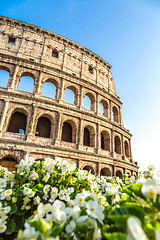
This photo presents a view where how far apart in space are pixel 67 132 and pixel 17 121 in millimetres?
4331

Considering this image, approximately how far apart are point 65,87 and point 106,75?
7190mm

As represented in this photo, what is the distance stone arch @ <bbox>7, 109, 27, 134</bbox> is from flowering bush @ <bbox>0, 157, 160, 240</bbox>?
32.0ft

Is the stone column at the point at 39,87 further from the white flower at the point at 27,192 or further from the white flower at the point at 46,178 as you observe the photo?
the white flower at the point at 27,192

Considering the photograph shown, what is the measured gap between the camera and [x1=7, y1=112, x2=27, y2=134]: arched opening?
11.0 meters

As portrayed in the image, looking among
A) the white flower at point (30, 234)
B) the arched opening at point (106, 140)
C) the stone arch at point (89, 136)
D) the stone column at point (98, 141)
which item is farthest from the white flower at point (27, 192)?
the arched opening at point (106, 140)

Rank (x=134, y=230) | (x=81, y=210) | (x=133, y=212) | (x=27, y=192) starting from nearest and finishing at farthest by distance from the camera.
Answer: (x=134, y=230) → (x=133, y=212) → (x=81, y=210) → (x=27, y=192)

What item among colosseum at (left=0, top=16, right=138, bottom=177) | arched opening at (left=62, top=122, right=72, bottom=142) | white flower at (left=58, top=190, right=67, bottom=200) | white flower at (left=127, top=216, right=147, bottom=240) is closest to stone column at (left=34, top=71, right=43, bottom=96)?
colosseum at (left=0, top=16, right=138, bottom=177)

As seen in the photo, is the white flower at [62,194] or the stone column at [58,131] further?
the stone column at [58,131]

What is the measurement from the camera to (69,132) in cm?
1297

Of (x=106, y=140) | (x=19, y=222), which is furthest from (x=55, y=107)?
(x=19, y=222)

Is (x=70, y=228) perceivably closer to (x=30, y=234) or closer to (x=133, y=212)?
(x=30, y=234)

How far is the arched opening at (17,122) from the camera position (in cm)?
1104

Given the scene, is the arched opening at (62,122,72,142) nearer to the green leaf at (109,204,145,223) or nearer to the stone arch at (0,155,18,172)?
the stone arch at (0,155,18,172)

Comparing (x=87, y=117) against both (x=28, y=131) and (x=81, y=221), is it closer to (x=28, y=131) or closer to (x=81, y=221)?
(x=28, y=131)
